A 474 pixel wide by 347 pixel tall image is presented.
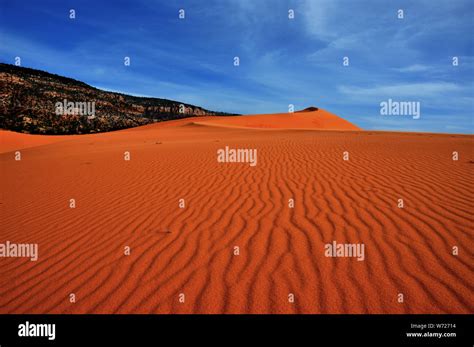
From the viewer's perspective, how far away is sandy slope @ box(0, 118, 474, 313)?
2783 mm

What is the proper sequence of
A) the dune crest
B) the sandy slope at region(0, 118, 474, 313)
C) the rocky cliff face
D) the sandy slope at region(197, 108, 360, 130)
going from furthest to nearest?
the sandy slope at region(197, 108, 360, 130) → the dune crest → the rocky cliff face → the sandy slope at region(0, 118, 474, 313)

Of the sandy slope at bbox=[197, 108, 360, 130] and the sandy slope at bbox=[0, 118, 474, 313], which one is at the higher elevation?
the sandy slope at bbox=[197, 108, 360, 130]

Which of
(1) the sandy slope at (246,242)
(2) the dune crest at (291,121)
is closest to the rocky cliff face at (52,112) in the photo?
(2) the dune crest at (291,121)

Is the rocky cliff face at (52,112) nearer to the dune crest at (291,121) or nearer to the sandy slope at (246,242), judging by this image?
the dune crest at (291,121)

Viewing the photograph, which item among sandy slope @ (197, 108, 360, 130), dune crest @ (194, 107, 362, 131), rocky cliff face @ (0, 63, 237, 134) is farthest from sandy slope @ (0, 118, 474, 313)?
sandy slope @ (197, 108, 360, 130)

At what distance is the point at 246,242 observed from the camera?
3863 mm

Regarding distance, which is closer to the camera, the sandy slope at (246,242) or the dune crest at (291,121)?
the sandy slope at (246,242)

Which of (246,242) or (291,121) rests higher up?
(291,121)

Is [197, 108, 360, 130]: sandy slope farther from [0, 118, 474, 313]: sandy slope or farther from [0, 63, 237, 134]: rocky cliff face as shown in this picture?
[0, 118, 474, 313]: sandy slope

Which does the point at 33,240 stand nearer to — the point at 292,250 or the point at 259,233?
the point at 259,233

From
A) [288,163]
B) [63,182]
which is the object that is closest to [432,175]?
[288,163]

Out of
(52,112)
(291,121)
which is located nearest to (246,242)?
(52,112)

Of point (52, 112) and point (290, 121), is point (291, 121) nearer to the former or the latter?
point (290, 121)

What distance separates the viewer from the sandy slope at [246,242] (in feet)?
9.13
